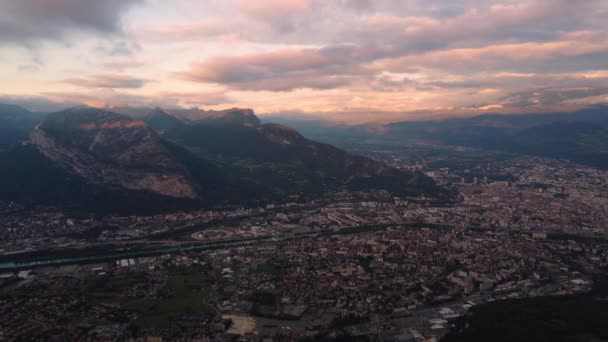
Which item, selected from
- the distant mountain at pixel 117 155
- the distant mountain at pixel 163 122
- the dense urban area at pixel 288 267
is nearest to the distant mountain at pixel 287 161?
the distant mountain at pixel 163 122

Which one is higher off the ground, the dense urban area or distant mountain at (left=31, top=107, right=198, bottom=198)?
distant mountain at (left=31, top=107, right=198, bottom=198)

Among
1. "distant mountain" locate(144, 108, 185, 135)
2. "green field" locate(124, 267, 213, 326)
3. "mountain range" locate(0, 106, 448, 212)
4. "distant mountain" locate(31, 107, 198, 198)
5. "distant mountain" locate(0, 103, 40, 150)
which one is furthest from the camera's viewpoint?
"distant mountain" locate(144, 108, 185, 135)

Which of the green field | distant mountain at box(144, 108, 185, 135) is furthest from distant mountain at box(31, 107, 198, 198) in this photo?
distant mountain at box(144, 108, 185, 135)

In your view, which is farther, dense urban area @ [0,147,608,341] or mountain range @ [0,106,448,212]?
mountain range @ [0,106,448,212]

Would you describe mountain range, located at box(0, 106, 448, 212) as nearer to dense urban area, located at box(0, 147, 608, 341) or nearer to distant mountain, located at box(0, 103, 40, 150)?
distant mountain, located at box(0, 103, 40, 150)

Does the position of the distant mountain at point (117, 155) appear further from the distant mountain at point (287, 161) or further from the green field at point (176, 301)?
the green field at point (176, 301)

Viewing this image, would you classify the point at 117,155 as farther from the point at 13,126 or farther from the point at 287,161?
the point at 13,126

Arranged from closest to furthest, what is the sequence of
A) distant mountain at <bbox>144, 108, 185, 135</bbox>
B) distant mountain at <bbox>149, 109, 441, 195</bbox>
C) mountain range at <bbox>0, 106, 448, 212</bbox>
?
1. mountain range at <bbox>0, 106, 448, 212</bbox>
2. distant mountain at <bbox>149, 109, 441, 195</bbox>
3. distant mountain at <bbox>144, 108, 185, 135</bbox>
